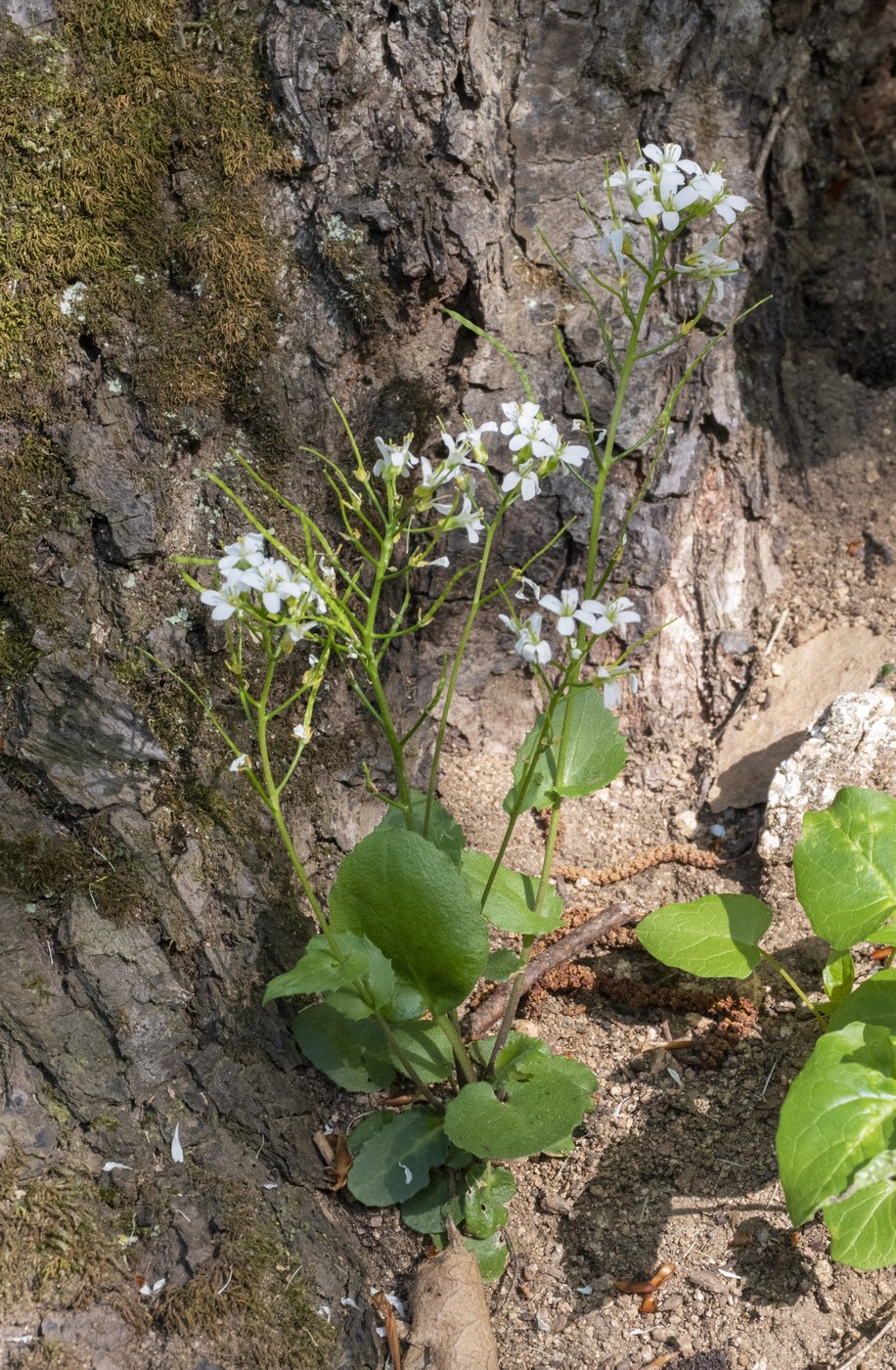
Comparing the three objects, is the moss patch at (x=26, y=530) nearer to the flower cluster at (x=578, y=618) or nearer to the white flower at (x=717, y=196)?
the flower cluster at (x=578, y=618)

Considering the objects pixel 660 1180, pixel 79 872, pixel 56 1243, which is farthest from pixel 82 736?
pixel 660 1180

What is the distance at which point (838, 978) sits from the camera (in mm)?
2076

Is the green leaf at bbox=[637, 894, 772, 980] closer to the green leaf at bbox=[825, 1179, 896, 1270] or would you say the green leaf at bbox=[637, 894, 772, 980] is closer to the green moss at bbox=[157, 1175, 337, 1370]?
the green leaf at bbox=[825, 1179, 896, 1270]

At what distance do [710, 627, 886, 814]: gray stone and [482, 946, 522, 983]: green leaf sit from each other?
986 millimetres

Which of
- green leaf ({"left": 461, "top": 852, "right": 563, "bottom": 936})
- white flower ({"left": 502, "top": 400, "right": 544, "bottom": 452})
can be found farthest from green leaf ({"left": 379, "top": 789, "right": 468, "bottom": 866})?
white flower ({"left": 502, "top": 400, "right": 544, "bottom": 452})

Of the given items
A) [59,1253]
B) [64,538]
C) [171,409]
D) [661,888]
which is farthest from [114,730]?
[661,888]

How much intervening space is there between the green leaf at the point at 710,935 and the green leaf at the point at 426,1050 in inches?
17.7

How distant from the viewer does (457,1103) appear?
6.05 ft

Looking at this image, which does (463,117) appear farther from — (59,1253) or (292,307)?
(59,1253)

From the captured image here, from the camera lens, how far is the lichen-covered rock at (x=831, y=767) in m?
2.48

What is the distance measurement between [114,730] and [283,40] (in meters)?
1.57

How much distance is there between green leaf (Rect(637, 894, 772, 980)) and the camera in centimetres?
203

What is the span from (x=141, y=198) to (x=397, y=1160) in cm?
206

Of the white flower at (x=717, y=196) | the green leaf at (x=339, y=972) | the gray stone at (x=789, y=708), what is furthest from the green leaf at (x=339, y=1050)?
the white flower at (x=717, y=196)
